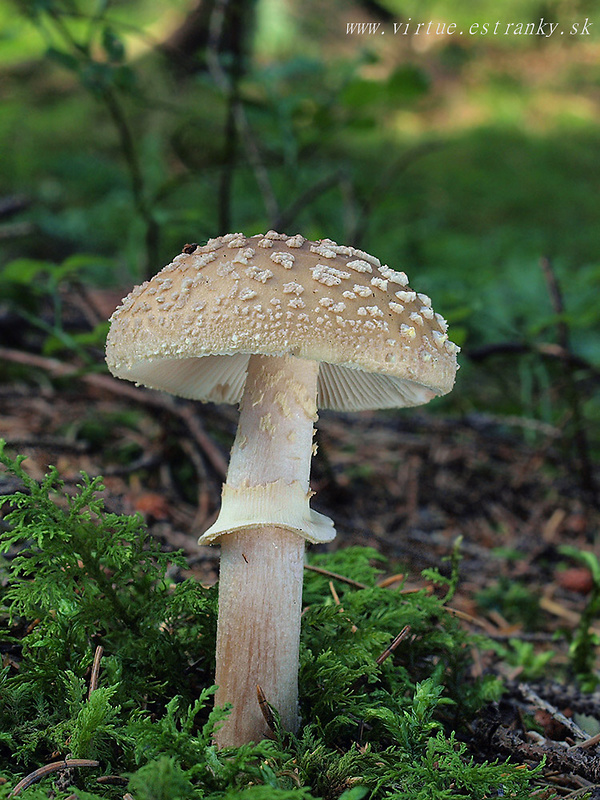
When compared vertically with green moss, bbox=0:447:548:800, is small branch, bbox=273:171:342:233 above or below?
above

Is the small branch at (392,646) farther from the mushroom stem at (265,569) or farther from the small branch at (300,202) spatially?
the small branch at (300,202)

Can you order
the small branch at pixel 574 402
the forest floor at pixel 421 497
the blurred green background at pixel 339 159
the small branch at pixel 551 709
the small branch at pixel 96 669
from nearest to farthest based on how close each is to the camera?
the small branch at pixel 96 669 → the small branch at pixel 551 709 → the forest floor at pixel 421 497 → the small branch at pixel 574 402 → the blurred green background at pixel 339 159

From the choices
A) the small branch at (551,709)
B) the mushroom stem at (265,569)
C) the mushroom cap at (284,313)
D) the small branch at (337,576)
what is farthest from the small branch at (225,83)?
the small branch at (551,709)

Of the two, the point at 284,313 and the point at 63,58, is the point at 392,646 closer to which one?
the point at 284,313

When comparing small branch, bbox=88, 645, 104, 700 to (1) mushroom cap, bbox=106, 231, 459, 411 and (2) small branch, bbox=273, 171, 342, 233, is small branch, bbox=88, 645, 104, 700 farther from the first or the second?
(2) small branch, bbox=273, 171, 342, 233

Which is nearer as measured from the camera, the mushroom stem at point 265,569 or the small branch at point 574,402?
the mushroom stem at point 265,569

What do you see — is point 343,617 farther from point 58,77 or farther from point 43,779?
point 58,77

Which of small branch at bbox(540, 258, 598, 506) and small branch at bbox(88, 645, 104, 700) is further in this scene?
small branch at bbox(540, 258, 598, 506)

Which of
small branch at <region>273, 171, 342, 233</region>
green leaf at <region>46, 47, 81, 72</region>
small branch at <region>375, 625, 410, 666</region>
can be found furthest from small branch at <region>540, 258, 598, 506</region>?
green leaf at <region>46, 47, 81, 72</region>
